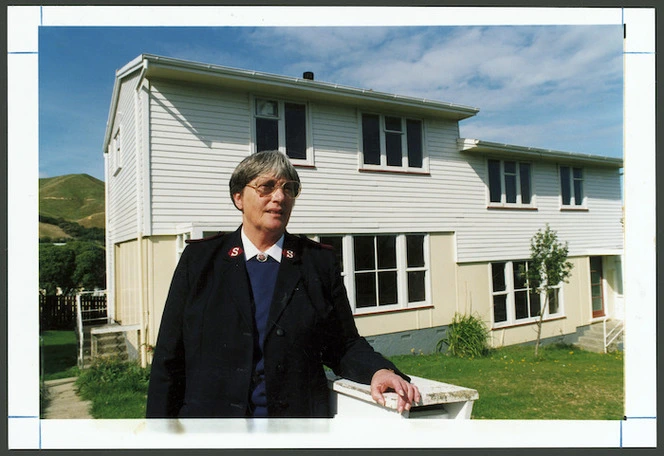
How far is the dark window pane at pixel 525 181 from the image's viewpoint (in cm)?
341

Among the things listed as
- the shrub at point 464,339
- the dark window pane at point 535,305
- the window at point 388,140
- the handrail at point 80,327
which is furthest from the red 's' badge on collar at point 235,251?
the dark window pane at point 535,305

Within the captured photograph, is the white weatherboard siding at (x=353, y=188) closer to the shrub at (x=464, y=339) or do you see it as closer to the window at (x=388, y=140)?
the window at (x=388, y=140)

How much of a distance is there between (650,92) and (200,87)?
3004 mm

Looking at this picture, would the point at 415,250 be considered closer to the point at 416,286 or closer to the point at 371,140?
the point at 416,286

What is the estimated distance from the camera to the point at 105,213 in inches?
118

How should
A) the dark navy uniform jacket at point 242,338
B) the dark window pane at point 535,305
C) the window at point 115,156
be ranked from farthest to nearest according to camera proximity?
the dark window pane at point 535,305, the window at point 115,156, the dark navy uniform jacket at point 242,338

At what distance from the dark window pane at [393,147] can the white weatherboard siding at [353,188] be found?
0.37 feet

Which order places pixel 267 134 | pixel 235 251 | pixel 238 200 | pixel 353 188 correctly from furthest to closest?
pixel 353 188
pixel 267 134
pixel 238 200
pixel 235 251

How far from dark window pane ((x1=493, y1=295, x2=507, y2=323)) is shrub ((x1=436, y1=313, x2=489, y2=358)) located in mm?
182

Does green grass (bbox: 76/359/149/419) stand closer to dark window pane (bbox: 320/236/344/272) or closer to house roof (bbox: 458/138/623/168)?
dark window pane (bbox: 320/236/344/272)

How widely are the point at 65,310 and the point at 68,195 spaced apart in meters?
0.74

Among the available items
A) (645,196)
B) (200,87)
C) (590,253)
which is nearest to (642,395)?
(590,253)

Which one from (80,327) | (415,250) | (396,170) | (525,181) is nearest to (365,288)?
(415,250)

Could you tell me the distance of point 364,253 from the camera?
138 inches
